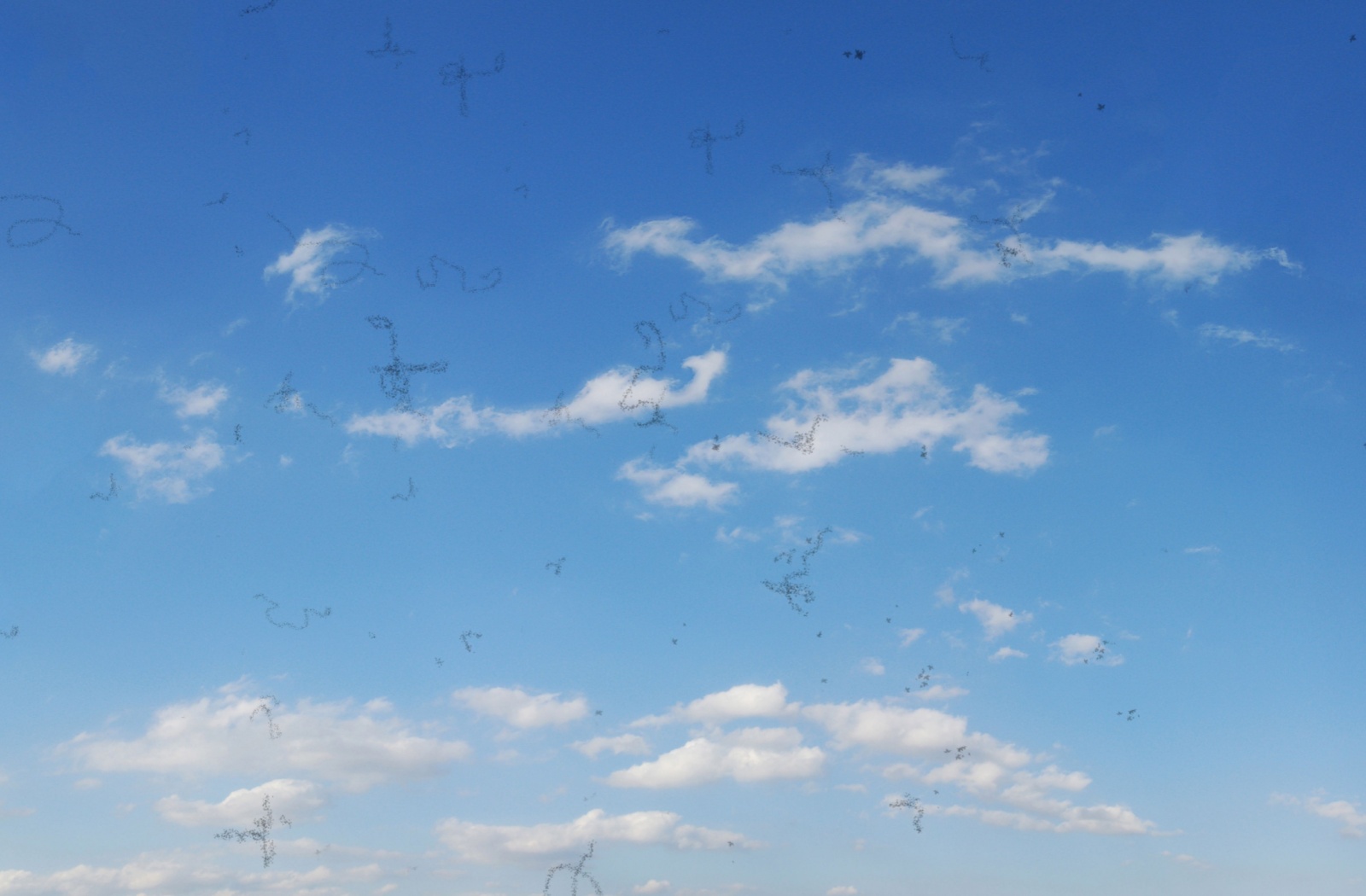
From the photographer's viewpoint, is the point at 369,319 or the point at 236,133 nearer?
the point at 236,133

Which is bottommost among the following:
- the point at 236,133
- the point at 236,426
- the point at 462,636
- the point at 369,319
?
the point at 462,636

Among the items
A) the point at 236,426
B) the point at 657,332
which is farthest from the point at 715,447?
the point at 236,426

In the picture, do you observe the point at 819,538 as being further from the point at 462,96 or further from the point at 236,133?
the point at 236,133

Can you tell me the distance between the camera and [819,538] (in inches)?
2366

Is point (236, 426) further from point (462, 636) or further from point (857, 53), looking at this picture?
point (857, 53)

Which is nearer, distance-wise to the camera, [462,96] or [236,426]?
[462,96]

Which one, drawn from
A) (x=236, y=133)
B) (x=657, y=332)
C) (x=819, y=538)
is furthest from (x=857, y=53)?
(x=236, y=133)

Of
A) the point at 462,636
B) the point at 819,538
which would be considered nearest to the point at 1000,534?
the point at 819,538

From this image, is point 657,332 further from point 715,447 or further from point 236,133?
point 236,133

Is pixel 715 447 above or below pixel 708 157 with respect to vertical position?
below

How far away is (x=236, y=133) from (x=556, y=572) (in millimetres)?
36309

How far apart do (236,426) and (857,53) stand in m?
49.6

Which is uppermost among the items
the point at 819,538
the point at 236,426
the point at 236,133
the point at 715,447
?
the point at 236,133

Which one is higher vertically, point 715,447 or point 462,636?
point 715,447
